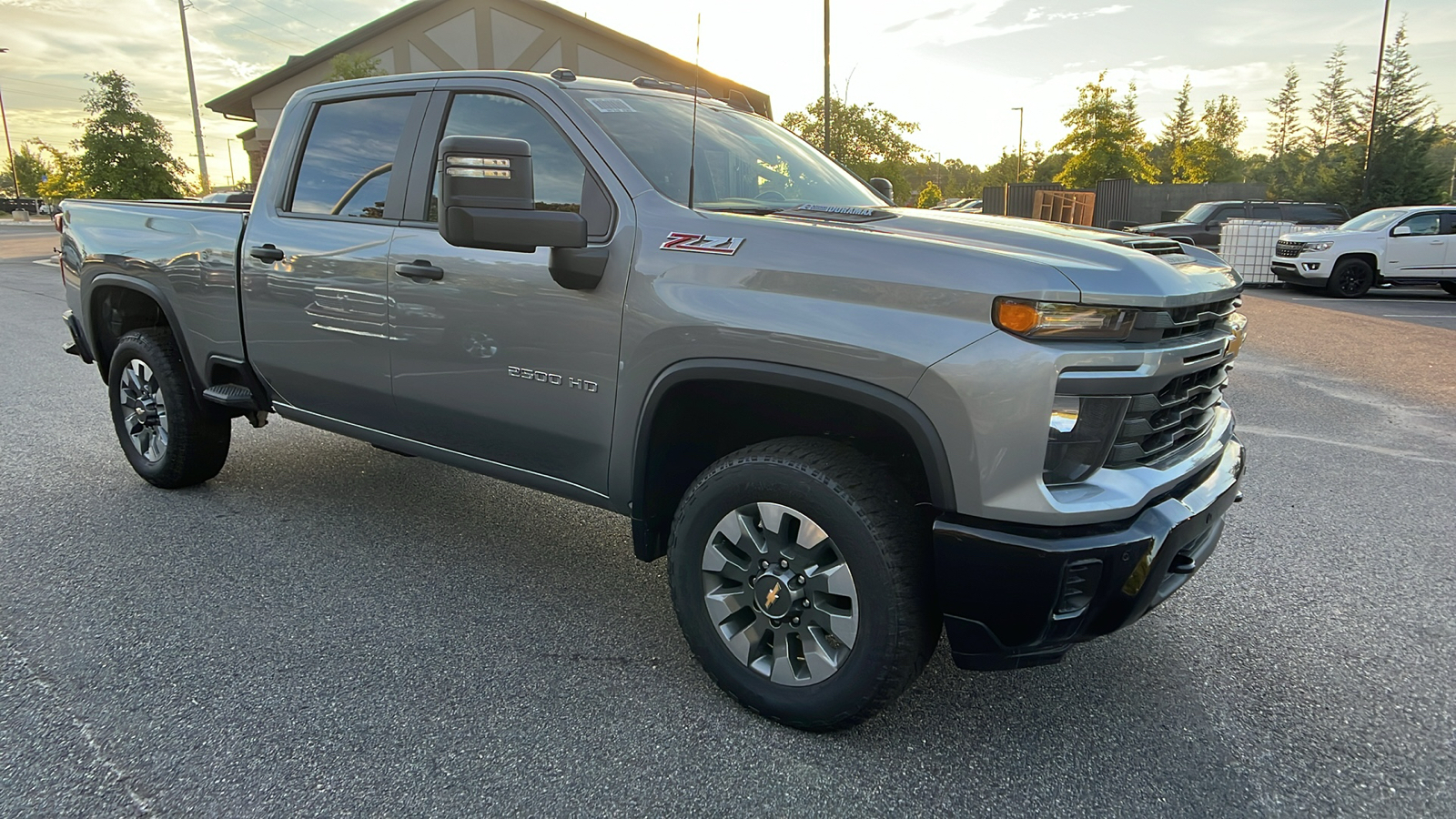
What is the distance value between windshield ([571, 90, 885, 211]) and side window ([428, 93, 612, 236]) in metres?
0.16

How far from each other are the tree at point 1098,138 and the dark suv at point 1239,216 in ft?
68.5

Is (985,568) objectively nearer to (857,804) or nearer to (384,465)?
(857,804)

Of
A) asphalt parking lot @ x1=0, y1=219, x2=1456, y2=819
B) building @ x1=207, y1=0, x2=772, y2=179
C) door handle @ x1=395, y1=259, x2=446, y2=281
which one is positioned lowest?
asphalt parking lot @ x1=0, y1=219, x2=1456, y2=819

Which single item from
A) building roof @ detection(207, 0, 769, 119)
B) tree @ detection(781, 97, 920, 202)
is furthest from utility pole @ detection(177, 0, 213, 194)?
tree @ detection(781, 97, 920, 202)

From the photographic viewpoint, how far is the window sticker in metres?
3.20

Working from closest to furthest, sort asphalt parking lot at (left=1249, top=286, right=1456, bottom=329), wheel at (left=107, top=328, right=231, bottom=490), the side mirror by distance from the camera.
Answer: the side mirror → wheel at (left=107, top=328, right=231, bottom=490) → asphalt parking lot at (left=1249, top=286, right=1456, bottom=329)

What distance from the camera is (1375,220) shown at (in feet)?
51.8

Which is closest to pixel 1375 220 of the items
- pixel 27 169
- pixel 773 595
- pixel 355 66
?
pixel 773 595

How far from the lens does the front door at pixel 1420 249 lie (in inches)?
599

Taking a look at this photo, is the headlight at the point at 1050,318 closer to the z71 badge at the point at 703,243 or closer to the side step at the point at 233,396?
the z71 badge at the point at 703,243

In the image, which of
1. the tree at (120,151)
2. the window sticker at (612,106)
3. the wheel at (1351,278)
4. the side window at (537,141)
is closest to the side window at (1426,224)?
the wheel at (1351,278)

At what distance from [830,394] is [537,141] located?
5.05ft

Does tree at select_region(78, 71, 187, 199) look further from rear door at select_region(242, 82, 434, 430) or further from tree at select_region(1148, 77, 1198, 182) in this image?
tree at select_region(1148, 77, 1198, 182)

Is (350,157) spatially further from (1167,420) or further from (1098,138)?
(1098,138)
